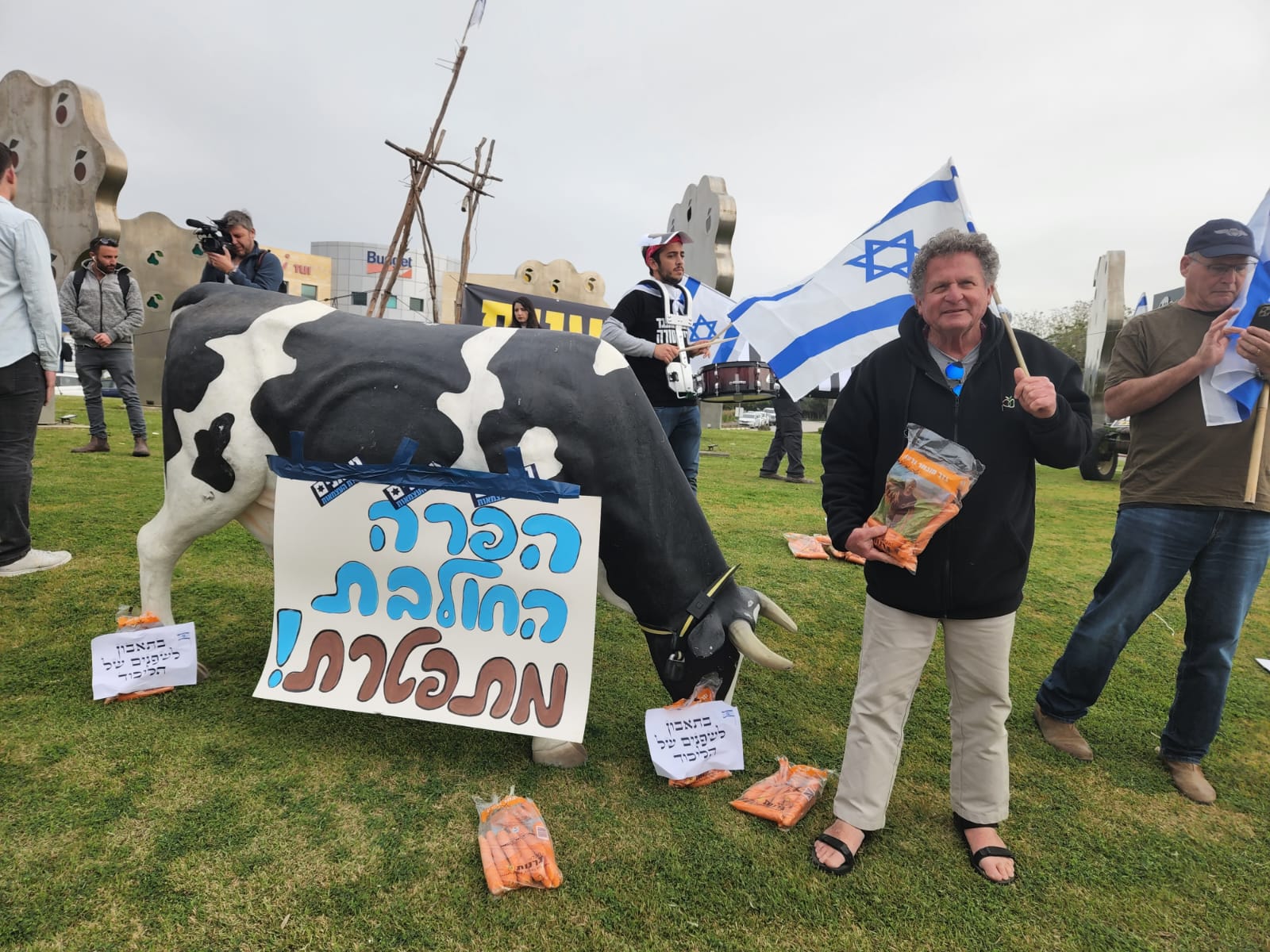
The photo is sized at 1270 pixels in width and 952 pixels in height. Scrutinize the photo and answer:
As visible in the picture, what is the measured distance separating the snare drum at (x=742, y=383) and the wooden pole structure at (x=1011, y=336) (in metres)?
5.78

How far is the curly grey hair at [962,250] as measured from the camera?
1.80 m

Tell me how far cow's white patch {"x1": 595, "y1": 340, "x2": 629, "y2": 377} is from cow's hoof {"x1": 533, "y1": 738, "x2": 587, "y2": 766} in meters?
1.24

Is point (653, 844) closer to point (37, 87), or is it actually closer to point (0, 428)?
point (0, 428)

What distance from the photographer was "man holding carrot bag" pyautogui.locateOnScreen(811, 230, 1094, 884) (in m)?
1.82

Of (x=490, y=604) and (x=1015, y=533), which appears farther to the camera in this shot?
(x=490, y=604)

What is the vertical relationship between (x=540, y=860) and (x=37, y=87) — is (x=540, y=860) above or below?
below

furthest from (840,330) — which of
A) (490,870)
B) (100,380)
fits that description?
(100,380)

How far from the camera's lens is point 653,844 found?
75.8 inches

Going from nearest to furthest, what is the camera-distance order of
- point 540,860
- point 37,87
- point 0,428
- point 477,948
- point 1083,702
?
point 477,948, point 540,860, point 1083,702, point 0,428, point 37,87

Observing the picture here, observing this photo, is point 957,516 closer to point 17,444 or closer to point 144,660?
point 144,660

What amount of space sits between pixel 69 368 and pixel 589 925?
36.1 m

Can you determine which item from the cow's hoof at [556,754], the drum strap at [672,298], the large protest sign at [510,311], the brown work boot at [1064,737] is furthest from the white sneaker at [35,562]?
the large protest sign at [510,311]

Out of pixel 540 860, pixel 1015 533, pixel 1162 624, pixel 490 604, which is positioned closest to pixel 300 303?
pixel 490 604

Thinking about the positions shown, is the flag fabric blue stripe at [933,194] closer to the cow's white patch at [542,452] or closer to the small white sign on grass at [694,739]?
the cow's white patch at [542,452]
